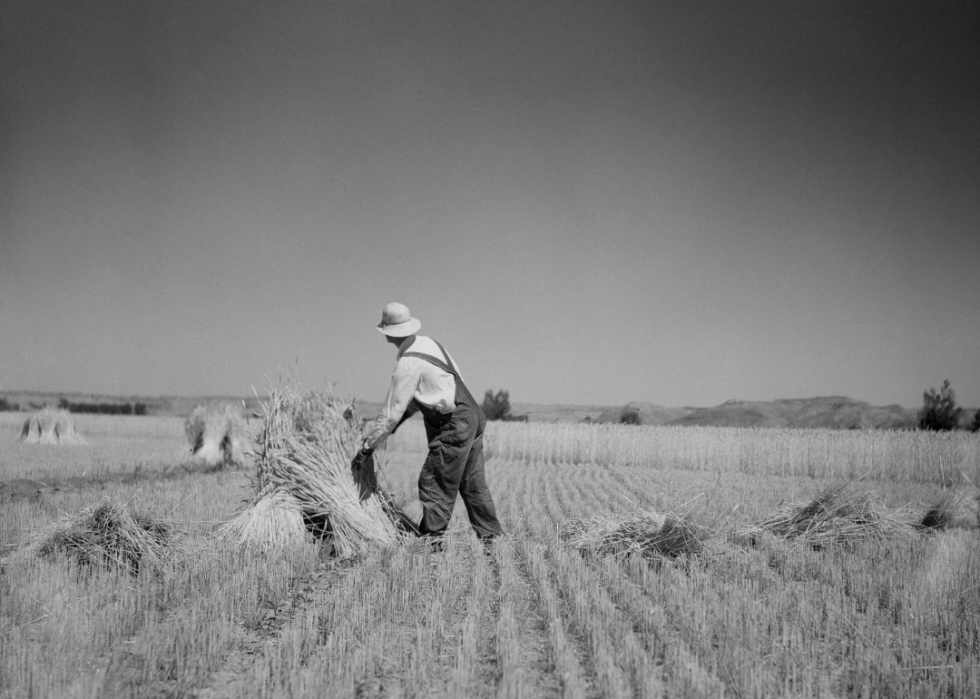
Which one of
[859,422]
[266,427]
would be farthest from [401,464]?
[859,422]

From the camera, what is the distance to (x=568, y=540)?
6.18 meters

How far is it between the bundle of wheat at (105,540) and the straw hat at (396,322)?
8.61 ft

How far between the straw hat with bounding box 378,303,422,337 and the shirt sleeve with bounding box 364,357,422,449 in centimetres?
33

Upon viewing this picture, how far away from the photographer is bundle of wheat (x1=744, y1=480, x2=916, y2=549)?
6707 mm

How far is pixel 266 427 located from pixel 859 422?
35.3 m

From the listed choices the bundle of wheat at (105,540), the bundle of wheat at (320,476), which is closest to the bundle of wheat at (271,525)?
the bundle of wheat at (320,476)

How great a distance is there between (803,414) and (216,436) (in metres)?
35.6

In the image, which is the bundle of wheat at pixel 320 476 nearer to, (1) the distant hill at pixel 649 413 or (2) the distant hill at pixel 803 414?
(2) the distant hill at pixel 803 414

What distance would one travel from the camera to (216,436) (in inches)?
653

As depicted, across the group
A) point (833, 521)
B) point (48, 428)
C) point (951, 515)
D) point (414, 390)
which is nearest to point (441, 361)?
point (414, 390)

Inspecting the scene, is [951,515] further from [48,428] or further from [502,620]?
[48,428]

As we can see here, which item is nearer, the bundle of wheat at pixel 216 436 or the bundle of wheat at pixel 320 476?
the bundle of wheat at pixel 320 476

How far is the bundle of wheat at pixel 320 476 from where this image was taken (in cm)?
589

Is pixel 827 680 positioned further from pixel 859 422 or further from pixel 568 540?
pixel 859 422
